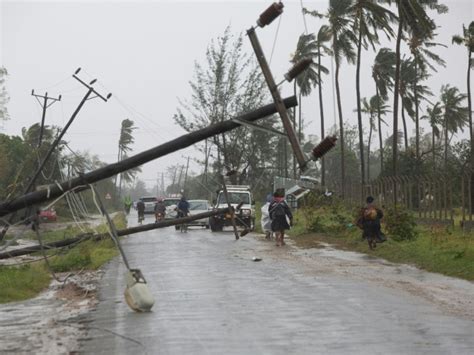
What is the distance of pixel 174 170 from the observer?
163 metres

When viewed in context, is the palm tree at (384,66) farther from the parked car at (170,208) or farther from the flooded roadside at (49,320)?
the flooded roadside at (49,320)

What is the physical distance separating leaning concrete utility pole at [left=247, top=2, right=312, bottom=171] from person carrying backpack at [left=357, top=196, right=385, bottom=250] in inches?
552

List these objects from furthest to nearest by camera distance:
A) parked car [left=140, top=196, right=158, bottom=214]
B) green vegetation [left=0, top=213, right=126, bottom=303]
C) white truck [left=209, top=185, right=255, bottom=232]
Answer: parked car [left=140, top=196, right=158, bottom=214], white truck [left=209, top=185, right=255, bottom=232], green vegetation [left=0, top=213, right=126, bottom=303]

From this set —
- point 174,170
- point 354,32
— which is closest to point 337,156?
point 174,170

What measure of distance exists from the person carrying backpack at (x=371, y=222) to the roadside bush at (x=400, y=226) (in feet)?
4.03

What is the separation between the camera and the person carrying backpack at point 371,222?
23469 millimetres

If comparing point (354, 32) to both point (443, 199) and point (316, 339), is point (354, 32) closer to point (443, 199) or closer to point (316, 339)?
point (443, 199)

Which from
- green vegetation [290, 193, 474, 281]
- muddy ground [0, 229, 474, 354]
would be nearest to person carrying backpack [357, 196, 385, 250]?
green vegetation [290, 193, 474, 281]

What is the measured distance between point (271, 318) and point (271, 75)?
3380 mm

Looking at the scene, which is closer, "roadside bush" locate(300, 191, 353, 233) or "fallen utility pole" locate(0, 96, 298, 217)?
"fallen utility pole" locate(0, 96, 298, 217)

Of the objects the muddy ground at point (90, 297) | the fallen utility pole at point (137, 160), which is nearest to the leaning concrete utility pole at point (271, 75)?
the fallen utility pole at point (137, 160)

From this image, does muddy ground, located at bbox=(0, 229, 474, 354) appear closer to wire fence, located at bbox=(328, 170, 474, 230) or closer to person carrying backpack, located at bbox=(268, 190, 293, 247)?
person carrying backpack, located at bbox=(268, 190, 293, 247)

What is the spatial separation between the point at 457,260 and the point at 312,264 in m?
3.38

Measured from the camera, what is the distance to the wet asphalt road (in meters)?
9.10
